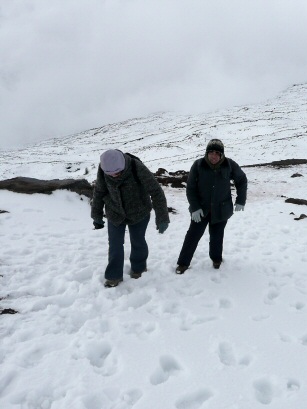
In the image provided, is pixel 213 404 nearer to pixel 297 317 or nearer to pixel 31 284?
pixel 297 317

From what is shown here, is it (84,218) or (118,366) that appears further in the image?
(84,218)

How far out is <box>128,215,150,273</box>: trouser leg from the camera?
19.2ft

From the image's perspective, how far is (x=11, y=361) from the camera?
396cm

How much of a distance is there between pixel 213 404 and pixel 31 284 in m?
3.83

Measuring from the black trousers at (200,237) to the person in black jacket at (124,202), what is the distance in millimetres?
910

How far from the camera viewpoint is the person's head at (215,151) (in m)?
5.57

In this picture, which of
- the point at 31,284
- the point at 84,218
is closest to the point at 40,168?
the point at 84,218

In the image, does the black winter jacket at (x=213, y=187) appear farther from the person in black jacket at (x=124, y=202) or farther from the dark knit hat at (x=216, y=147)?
the person in black jacket at (x=124, y=202)

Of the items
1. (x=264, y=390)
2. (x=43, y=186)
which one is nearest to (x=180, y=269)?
(x=264, y=390)

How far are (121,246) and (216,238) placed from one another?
6.38 feet

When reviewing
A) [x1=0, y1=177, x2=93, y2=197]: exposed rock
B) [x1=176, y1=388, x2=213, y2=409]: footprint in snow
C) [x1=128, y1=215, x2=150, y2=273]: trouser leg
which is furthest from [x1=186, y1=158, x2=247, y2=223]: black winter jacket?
[x1=0, y1=177, x2=93, y2=197]: exposed rock

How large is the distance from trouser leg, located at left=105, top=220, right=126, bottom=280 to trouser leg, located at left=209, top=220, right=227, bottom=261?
1.78 metres

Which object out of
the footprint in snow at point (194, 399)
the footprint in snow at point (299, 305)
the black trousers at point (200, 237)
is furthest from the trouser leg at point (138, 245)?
the footprint in snow at point (194, 399)

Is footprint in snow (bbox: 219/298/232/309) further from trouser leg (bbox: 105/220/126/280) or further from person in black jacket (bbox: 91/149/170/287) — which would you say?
trouser leg (bbox: 105/220/126/280)
